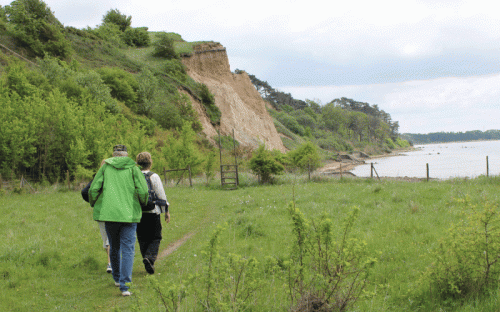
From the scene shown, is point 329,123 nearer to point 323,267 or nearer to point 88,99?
point 88,99

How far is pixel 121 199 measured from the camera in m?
4.39

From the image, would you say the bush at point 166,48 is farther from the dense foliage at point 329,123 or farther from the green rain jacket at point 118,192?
the green rain jacket at point 118,192

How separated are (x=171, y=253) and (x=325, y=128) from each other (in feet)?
347

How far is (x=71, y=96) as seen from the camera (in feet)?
86.5

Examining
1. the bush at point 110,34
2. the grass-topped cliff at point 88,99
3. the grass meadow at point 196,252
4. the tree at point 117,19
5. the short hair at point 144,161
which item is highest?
the tree at point 117,19

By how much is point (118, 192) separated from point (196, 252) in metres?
2.74

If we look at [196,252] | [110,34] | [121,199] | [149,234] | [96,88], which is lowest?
[196,252]

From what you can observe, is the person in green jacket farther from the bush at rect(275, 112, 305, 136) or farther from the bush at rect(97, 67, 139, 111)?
the bush at rect(275, 112, 305, 136)

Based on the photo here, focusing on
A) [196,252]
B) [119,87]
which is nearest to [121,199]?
[196,252]

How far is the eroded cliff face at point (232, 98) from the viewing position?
48.9 meters

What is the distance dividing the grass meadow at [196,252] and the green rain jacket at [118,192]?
105cm

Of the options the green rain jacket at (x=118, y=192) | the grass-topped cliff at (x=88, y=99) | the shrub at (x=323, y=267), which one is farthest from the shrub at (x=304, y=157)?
the shrub at (x=323, y=267)

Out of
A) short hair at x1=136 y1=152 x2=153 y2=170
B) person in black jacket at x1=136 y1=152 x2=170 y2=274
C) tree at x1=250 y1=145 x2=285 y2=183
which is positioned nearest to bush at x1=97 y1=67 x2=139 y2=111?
tree at x1=250 y1=145 x2=285 y2=183

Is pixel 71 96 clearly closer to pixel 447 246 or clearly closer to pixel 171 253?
pixel 171 253
